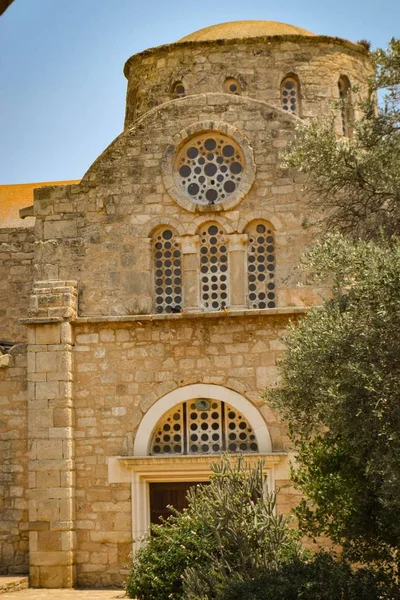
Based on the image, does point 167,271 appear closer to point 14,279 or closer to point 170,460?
point 170,460

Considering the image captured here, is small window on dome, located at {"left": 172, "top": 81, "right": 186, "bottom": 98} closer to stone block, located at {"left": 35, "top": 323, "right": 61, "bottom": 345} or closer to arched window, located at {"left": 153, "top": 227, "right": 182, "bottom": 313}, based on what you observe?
arched window, located at {"left": 153, "top": 227, "right": 182, "bottom": 313}

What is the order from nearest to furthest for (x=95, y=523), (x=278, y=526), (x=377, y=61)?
(x=377, y=61) < (x=278, y=526) < (x=95, y=523)

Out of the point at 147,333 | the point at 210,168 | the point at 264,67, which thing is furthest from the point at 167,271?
the point at 264,67

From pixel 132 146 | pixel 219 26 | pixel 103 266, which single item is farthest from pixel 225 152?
pixel 219 26

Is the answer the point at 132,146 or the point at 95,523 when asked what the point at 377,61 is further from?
the point at 95,523

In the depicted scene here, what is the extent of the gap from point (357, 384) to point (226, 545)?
9.09 feet

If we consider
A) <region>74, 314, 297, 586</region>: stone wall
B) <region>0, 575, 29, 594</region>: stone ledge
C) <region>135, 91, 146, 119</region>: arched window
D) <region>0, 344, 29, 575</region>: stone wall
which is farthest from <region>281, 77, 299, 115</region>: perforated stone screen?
<region>0, 575, 29, 594</region>: stone ledge

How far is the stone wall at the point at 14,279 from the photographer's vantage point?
681 inches

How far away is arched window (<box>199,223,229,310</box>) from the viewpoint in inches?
593

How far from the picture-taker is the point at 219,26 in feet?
61.3

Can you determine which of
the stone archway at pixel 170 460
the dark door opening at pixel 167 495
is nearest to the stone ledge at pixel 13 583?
the stone archway at pixel 170 460

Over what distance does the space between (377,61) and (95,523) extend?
7947mm

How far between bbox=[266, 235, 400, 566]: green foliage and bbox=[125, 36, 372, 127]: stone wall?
8.15 metres

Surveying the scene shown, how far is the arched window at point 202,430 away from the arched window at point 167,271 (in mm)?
1573
